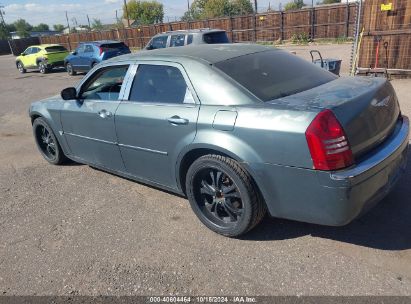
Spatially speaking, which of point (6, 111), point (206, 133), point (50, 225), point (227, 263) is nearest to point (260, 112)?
point (206, 133)

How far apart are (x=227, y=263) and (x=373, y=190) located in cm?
124

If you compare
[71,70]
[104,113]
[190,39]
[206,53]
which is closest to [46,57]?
[71,70]

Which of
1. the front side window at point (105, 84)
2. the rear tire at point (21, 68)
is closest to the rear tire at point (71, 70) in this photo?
the rear tire at point (21, 68)

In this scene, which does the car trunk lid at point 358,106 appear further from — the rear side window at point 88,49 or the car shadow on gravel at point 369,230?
the rear side window at point 88,49

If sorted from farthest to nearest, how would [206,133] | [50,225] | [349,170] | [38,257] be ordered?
[50,225] → [38,257] → [206,133] → [349,170]

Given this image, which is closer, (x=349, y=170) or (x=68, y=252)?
(x=349, y=170)

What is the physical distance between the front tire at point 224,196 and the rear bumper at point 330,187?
0.13 m

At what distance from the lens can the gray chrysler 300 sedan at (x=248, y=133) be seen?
8.42ft

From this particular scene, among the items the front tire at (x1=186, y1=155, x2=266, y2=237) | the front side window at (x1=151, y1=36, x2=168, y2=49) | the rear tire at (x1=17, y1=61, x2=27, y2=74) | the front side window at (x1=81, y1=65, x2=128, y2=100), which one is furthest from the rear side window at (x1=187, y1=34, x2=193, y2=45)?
the rear tire at (x1=17, y1=61, x2=27, y2=74)

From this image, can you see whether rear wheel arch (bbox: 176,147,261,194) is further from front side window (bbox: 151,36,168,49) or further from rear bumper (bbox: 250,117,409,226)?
front side window (bbox: 151,36,168,49)

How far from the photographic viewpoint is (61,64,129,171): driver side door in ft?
13.1

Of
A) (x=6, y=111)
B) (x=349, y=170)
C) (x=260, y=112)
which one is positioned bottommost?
(x=6, y=111)

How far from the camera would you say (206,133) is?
9.95ft

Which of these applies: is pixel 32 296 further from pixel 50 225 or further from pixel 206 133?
pixel 206 133
